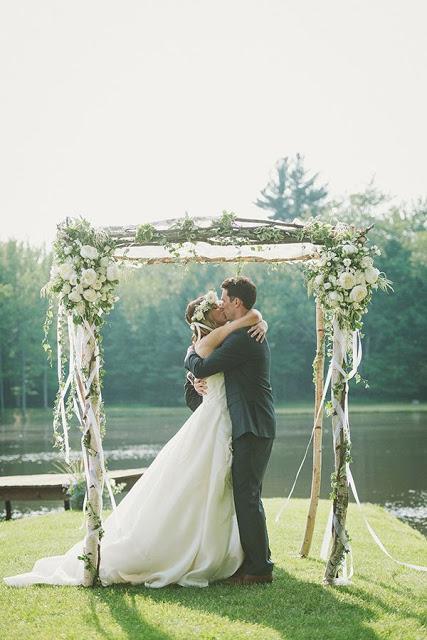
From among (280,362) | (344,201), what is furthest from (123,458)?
(344,201)

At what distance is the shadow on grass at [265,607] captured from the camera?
5.35 meters

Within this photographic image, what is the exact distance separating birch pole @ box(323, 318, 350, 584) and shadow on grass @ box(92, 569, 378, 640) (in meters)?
0.24

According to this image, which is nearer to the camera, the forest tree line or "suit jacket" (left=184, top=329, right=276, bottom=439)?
"suit jacket" (left=184, top=329, right=276, bottom=439)

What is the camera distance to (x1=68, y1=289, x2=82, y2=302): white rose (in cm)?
653

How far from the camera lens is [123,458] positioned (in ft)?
72.3

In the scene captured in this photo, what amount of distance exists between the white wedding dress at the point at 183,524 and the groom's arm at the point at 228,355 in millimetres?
328

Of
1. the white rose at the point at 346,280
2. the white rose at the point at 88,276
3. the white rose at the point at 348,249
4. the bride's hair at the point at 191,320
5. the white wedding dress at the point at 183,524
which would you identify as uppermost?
the white rose at the point at 348,249

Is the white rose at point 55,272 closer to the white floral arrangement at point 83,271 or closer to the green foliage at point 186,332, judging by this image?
the white floral arrangement at point 83,271

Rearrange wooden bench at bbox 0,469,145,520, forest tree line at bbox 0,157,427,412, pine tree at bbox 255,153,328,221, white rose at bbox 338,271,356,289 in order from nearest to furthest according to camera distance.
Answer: white rose at bbox 338,271,356,289 < wooden bench at bbox 0,469,145,520 < forest tree line at bbox 0,157,427,412 < pine tree at bbox 255,153,328,221

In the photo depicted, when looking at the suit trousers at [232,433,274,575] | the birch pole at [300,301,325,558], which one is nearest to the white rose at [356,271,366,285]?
the birch pole at [300,301,325,558]

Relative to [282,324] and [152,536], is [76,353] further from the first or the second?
[282,324]

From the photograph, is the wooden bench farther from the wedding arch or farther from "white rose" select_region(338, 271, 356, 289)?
"white rose" select_region(338, 271, 356, 289)

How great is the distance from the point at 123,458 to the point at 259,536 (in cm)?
1592

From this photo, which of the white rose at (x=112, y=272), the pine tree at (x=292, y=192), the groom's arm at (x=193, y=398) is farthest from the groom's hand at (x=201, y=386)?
the pine tree at (x=292, y=192)
